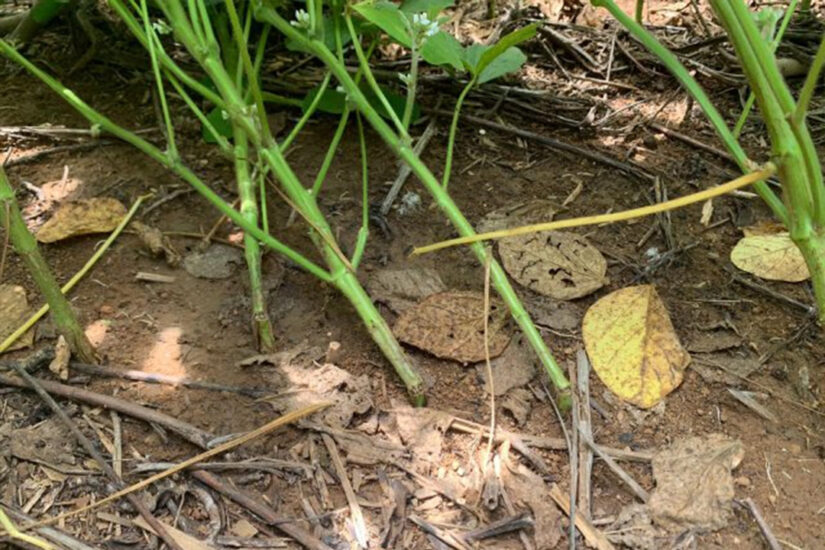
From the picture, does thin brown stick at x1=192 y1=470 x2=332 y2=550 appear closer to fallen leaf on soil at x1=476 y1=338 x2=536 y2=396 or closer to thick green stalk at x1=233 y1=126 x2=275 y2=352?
thick green stalk at x1=233 y1=126 x2=275 y2=352

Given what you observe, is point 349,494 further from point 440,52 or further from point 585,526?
point 440,52

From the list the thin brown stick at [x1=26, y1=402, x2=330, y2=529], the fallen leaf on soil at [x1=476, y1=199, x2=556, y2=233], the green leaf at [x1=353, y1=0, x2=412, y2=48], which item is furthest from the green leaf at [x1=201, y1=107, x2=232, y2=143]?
the thin brown stick at [x1=26, y1=402, x2=330, y2=529]

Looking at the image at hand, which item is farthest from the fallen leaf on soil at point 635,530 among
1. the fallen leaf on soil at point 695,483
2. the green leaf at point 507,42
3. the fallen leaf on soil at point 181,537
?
the green leaf at point 507,42

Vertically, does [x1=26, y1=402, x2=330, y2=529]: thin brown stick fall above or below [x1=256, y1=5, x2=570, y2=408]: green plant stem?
below

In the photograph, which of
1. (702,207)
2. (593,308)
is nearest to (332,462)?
(593,308)

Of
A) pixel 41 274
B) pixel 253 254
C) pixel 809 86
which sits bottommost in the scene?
pixel 253 254

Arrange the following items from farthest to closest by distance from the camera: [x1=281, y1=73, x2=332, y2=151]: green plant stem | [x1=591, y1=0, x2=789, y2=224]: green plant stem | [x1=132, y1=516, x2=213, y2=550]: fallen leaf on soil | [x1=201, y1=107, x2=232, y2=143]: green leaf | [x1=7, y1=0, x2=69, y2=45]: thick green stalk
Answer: [x1=7, y1=0, x2=69, y2=45]: thick green stalk < [x1=201, y1=107, x2=232, y2=143]: green leaf < [x1=281, y1=73, x2=332, y2=151]: green plant stem < [x1=591, y1=0, x2=789, y2=224]: green plant stem < [x1=132, y1=516, x2=213, y2=550]: fallen leaf on soil

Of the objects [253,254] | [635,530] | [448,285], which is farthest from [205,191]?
[635,530]
